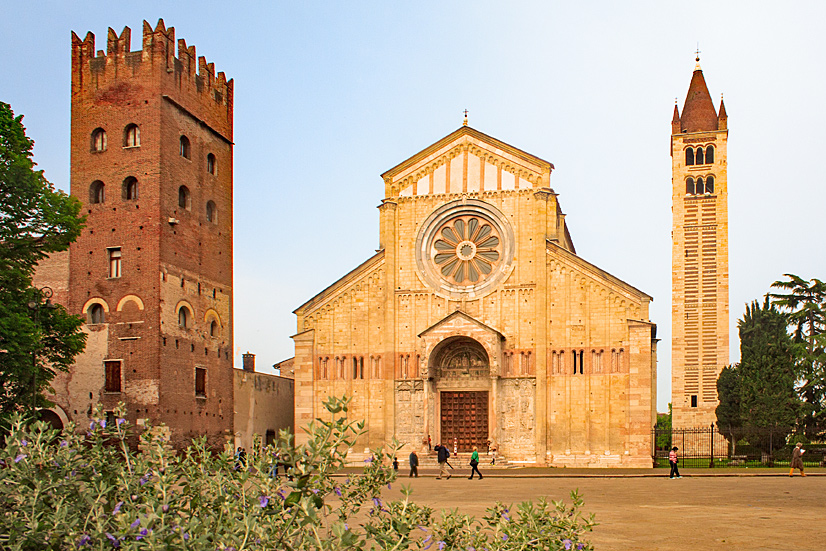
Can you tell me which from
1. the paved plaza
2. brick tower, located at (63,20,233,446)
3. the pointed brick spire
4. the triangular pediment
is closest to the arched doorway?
the paved plaza

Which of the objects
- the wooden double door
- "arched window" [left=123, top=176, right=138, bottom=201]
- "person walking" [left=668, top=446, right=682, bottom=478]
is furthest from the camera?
the wooden double door

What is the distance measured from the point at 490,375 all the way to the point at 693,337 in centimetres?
1997

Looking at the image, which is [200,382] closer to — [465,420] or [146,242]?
[146,242]

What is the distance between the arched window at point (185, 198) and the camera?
34.9 metres

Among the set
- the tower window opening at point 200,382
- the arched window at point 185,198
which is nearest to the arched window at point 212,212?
the arched window at point 185,198

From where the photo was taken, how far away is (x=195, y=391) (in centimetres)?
3391

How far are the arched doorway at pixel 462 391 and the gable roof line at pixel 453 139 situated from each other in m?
8.28

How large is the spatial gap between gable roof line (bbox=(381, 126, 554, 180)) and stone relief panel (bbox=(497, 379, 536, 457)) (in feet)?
31.4

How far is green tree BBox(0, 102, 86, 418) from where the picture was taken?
855 inches

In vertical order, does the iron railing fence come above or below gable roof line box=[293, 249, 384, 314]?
below

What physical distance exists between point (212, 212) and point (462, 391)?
13.7 metres

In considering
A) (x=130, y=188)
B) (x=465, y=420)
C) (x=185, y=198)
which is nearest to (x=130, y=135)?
(x=130, y=188)

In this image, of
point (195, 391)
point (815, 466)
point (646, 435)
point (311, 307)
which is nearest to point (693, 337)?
point (815, 466)

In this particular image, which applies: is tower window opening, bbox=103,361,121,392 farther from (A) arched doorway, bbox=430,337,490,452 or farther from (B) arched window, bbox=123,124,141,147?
(A) arched doorway, bbox=430,337,490,452
